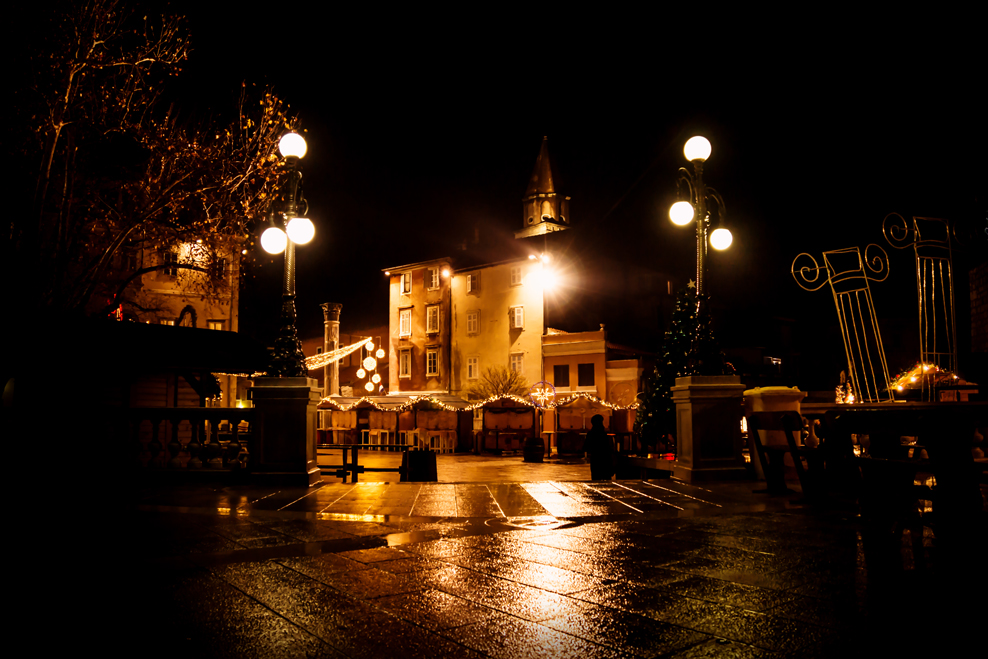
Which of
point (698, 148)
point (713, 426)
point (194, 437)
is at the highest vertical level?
point (698, 148)

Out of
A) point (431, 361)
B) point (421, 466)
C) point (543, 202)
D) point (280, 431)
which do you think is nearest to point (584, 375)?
point (431, 361)

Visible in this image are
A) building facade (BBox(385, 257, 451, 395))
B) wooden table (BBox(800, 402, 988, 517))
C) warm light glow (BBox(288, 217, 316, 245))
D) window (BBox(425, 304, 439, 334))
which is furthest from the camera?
window (BBox(425, 304, 439, 334))

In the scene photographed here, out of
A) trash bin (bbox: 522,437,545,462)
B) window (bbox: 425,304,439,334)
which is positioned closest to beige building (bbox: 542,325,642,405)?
window (bbox: 425,304,439,334)

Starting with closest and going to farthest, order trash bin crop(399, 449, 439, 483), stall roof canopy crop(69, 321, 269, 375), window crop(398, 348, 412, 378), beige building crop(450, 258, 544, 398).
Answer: stall roof canopy crop(69, 321, 269, 375) < trash bin crop(399, 449, 439, 483) < beige building crop(450, 258, 544, 398) < window crop(398, 348, 412, 378)

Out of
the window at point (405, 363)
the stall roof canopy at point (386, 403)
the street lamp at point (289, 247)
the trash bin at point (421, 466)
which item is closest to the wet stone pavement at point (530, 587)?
the street lamp at point (289, 247)

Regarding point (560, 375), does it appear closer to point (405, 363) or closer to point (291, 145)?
point (405, 363)

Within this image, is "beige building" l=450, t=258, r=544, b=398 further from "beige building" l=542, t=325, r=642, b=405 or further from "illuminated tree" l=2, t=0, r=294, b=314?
"illuminated tree" l=2, t=0, r=294, b=314

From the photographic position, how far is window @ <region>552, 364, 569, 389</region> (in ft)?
135

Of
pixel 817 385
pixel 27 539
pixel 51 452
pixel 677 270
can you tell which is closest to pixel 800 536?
pixel 27 539

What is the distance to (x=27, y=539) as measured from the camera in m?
5.51

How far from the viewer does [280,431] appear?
996cm

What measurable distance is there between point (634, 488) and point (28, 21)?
13.4m

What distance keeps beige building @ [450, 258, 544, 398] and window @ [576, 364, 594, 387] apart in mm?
2522

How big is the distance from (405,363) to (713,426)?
3879 centimetres
